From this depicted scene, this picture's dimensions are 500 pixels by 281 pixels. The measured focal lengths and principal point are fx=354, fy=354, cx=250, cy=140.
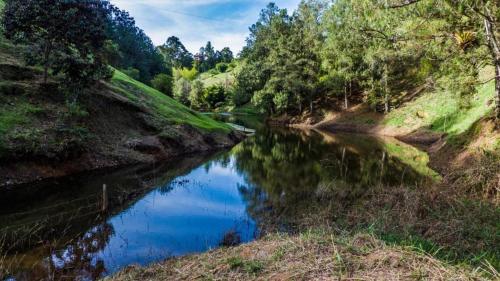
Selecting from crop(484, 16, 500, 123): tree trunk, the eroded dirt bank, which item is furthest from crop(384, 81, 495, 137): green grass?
the eroded dirt bank

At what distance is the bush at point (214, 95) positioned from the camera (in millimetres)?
109562

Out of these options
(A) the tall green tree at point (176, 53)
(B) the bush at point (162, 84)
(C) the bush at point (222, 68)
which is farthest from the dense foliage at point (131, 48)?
(A) the tall green tree at point (176, 53)

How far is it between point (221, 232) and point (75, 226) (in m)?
5.49

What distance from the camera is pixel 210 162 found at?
28984 mm

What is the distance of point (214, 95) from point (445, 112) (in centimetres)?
8051

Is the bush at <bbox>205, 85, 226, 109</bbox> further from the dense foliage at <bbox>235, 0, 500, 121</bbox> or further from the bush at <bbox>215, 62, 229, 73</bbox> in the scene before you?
the bush at <bbox>215, 62, 229, 73</bbox>

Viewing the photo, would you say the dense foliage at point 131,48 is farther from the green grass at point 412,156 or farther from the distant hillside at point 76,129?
the green grass at point 412,156

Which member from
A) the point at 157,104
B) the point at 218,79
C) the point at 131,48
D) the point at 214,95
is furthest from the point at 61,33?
the point at 218,79

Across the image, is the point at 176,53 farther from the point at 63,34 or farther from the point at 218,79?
the point at 63,34

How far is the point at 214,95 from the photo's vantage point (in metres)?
110

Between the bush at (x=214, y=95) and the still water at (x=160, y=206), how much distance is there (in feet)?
270

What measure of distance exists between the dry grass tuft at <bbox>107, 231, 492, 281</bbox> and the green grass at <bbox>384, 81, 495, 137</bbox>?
836 inches

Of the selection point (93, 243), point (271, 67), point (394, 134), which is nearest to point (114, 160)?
point (93, 243)

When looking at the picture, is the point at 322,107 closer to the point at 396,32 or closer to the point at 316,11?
the point at 316,11
